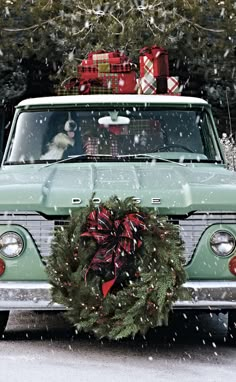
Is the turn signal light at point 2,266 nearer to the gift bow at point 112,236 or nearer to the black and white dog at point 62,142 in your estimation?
the gift bow at point 112,236

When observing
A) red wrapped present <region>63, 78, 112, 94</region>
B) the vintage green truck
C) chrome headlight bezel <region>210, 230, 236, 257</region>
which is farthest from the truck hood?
red wrapped present <region>63, 78, 112, 94</region>

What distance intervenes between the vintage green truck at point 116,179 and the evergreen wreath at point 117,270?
5.9 inches

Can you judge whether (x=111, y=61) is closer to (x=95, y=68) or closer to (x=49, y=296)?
(x=95, y=68)

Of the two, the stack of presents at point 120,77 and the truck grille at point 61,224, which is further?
the stack of presents at point 120,77

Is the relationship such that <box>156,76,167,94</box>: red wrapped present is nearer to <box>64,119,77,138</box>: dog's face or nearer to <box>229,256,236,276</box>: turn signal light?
<box>64,119,77,138</box>: dog's face

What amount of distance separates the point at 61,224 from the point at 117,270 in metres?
0.55

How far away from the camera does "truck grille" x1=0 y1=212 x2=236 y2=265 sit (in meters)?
6.95

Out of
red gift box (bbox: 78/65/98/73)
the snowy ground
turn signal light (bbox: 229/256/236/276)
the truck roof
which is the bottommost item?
the snowy ground

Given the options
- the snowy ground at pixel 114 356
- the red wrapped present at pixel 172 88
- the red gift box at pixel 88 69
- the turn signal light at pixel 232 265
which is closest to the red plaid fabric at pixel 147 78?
the red wrapped present at pixel 172 88

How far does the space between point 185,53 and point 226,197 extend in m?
23.0

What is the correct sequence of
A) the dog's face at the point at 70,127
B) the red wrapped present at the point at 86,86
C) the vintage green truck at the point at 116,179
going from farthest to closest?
the red wrapped present at the point at 86,86
the dog's face at the point at 70,127
the vintage green truck at the point at 116,179

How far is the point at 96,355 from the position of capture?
689 centimetres

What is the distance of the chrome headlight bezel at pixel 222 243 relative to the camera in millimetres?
6980

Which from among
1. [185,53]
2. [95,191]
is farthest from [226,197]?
[185,53]
